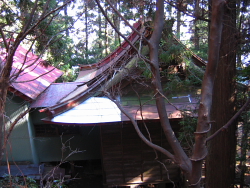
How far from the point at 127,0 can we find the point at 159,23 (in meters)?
2.02

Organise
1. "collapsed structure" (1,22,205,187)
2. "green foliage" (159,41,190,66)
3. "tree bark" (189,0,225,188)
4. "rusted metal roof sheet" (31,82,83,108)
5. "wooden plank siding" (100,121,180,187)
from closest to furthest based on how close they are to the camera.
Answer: "tree bark" (189,0,225,188), "green foliage" (159,41,190,66), "collapsed structure" (1,22,205,187), "wooden plank siding" (100,121,180,187), "rusted metal roof sheet" (31,82,83,108)

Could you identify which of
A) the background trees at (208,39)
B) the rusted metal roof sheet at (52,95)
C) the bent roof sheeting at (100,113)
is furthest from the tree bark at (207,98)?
the rusted metal roof sheet at (52,95)

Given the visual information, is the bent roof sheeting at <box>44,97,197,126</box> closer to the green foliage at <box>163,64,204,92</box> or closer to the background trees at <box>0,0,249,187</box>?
the green foliage at <box>163,64,204,92</box>

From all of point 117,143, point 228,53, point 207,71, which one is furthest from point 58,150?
point 207,71

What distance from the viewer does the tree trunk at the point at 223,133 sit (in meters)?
5.52

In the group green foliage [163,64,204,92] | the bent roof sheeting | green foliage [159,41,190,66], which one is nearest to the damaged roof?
the bent roof sheeting

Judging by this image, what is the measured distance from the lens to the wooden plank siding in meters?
8.05

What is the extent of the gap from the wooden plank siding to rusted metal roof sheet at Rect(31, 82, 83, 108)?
2.74 m

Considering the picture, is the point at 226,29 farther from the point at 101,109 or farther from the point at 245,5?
the point at 101,109

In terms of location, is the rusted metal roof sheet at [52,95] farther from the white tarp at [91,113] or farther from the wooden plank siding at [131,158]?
the wooden plank siding at [131,158]

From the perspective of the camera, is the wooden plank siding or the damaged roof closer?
the damaged roof

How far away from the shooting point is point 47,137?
33.0ft

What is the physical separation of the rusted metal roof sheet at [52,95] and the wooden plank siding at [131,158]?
2740 mm

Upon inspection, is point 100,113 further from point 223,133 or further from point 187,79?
point 223,133
